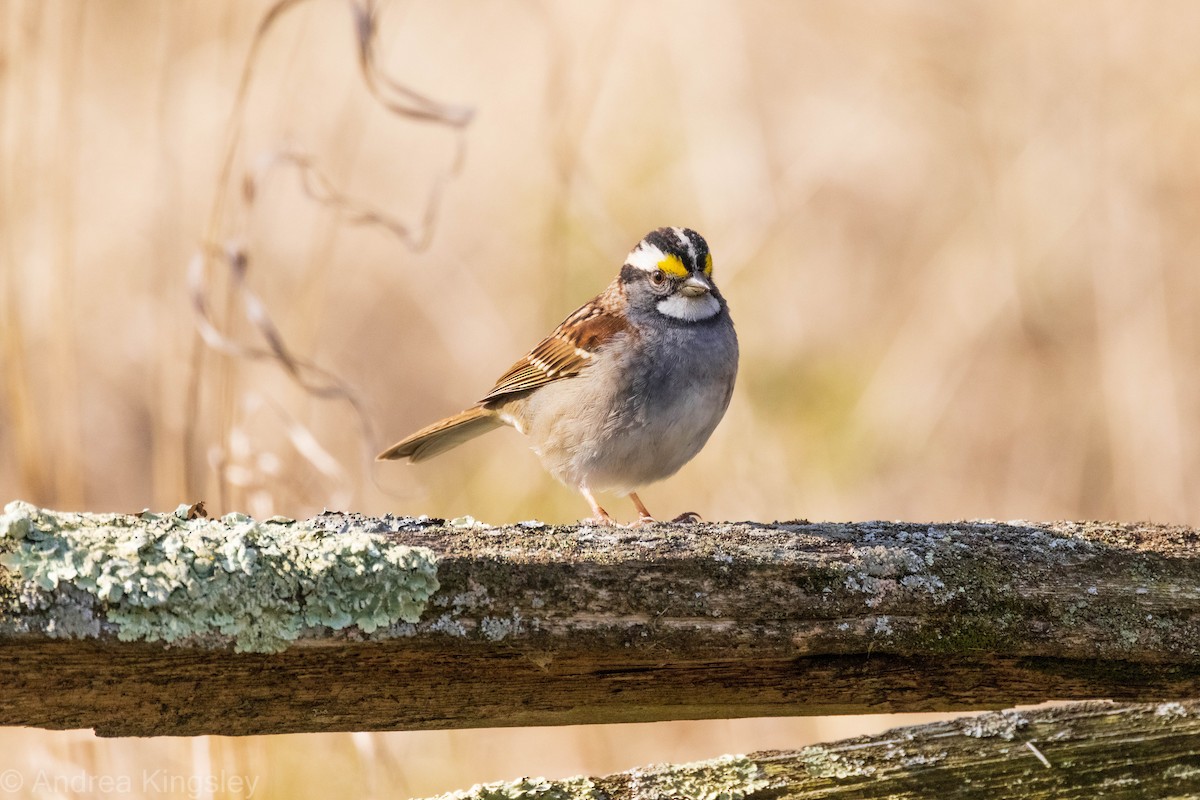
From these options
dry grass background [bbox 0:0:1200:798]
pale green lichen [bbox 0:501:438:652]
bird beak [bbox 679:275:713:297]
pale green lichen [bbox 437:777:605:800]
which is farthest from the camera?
bird beak [bbox 679:275:713:297]

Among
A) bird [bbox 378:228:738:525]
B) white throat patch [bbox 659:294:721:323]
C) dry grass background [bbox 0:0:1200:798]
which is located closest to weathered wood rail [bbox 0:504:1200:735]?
dry grass background [bbox 0:0:1200:798]

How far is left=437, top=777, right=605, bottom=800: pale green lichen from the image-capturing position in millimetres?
1572

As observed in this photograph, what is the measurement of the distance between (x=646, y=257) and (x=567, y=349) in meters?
0.40

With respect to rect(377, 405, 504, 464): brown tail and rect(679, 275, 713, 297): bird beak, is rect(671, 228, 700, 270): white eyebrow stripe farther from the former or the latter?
rect(377, 405, 504, 464): brown tail

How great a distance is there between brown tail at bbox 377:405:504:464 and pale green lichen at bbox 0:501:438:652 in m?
2.49

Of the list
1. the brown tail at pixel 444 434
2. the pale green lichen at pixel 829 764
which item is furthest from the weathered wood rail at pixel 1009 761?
the brown tail at pixel 444 434

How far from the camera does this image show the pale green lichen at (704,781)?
62.6 inches

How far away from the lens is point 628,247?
14.6 ft

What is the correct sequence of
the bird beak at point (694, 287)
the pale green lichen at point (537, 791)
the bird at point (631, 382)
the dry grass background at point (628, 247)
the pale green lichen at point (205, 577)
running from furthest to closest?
the bird beak at point (694, 287) → the bird at point (631, 382) → the dry grass background at point (628, 247) → the pale green lichen at point (537, 791) → the pale green lichen at point (205, 577)

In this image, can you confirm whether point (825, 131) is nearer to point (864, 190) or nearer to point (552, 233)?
point (864, 190)

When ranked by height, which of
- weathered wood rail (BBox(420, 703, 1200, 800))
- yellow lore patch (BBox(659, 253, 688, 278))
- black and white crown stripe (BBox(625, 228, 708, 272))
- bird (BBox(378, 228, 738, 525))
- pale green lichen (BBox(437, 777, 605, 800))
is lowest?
weathered wood rail (BBox(420, 703, 1200, 800))

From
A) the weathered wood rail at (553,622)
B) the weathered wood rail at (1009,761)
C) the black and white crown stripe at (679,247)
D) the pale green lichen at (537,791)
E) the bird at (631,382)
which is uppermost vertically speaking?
the black and white crown stripe at (679,247)

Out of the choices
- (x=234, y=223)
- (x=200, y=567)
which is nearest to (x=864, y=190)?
(x=234, y=223)

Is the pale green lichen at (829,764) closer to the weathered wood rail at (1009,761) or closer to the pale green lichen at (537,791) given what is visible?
the weathered wood rail at (1009,761)
